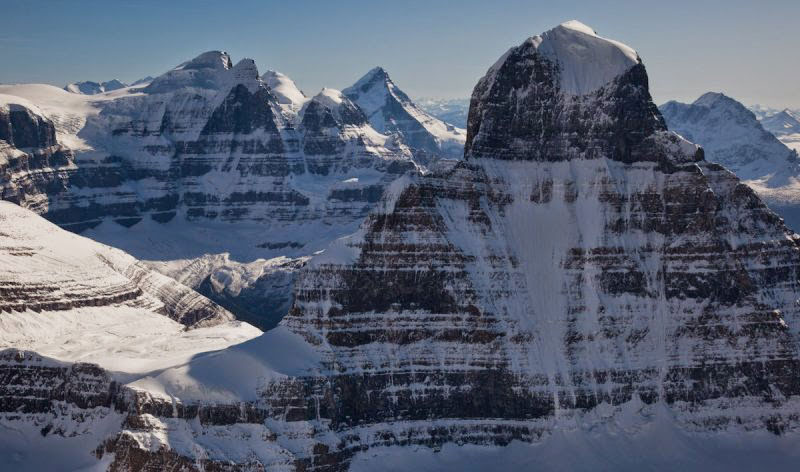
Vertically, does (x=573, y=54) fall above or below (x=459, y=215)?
A: above

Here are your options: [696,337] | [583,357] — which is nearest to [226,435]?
[583,357]

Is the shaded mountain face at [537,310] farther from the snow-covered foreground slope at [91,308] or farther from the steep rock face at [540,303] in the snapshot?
the snow-covered foreground slope at [91,308]

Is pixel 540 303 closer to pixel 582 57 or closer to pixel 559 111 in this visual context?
pixel 559 111

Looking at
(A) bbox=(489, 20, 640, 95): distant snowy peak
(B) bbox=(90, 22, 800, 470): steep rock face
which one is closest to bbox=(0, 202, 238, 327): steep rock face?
(B) bbox=(90, 22, 800, 470): steep rock face

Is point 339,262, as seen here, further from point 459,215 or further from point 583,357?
point 583,357

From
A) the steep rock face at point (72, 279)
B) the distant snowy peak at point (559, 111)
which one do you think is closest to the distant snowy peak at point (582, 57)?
the distant snowy peak at point (559, 111)

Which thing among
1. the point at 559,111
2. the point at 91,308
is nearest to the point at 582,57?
the point at 559,111

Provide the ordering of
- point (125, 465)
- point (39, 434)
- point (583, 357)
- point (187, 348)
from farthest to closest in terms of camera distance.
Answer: point (187, 348), point (583, 357), point (39, 434), point (125, 465)
